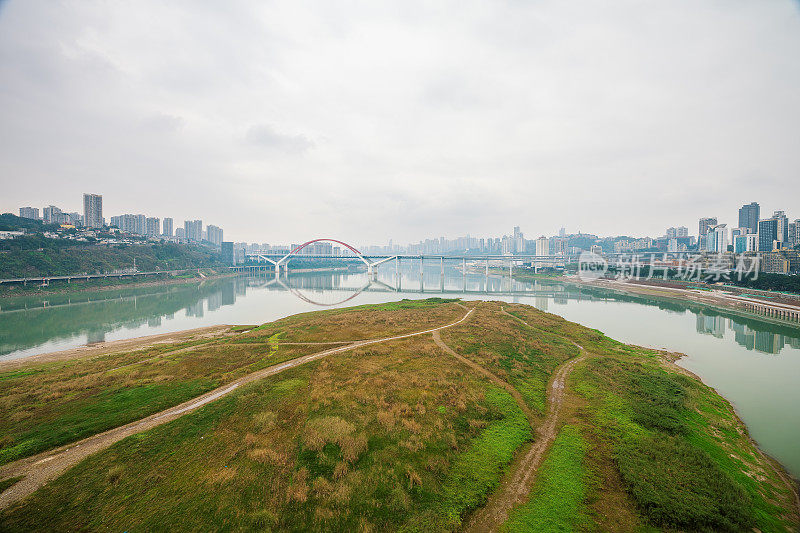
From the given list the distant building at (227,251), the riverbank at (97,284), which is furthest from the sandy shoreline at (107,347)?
the distant building at (227,251)

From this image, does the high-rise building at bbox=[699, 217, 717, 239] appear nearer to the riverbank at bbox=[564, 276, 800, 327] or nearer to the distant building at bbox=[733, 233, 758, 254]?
the distant building at bbox=[733, 233, 758, 254]

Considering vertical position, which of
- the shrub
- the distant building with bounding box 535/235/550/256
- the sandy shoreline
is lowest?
the sandy shoreline

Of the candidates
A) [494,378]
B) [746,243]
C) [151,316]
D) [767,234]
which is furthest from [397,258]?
[746,243]

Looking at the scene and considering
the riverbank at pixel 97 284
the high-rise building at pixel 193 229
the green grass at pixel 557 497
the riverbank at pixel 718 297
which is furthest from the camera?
the high-rise building at pixel 193 229

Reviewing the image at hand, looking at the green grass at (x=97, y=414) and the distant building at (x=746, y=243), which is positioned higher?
the distant building at (x=746, y=243)

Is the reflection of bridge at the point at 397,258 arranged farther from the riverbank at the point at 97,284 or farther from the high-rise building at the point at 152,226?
the high-rise building at the point at 152,226

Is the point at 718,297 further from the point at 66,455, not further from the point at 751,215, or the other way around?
the point at 751,215

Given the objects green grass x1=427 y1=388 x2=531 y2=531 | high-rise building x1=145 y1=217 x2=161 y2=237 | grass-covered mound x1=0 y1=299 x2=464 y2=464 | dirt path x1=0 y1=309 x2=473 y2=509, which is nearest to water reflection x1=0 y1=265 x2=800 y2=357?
grass-covered mound x1=0 y1=299 x2=464 y2=464

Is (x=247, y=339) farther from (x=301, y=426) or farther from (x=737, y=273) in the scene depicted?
(x=737, y=273)
